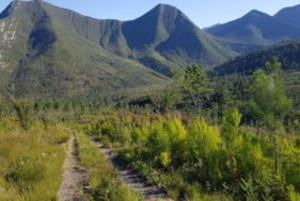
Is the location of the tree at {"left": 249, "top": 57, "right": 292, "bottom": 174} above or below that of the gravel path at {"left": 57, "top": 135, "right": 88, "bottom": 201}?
above

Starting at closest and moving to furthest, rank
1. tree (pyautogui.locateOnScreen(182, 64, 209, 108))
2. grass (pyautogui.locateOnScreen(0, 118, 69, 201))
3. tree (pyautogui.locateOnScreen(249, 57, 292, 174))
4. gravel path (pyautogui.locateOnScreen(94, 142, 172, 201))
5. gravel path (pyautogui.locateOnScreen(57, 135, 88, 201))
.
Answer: grass (pyautogui.locateOnScreen(0, 118, 69, 201)) → gravel path (pyautogui.locateOnScreen(57, 135, 88, 201)) → gravel path (pyautogui.locateOnScreen(94, 142, 172, 201)) → tree (pyautogui.locateOnScreen(249, 57, 292, 174)) → tree (pyautogui.locateOnScreen(182, 64, 209, 108))

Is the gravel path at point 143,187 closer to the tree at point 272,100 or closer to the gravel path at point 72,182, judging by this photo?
the gravel path at point 72,182

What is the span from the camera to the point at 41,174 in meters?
14.7

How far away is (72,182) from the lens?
15594 mm

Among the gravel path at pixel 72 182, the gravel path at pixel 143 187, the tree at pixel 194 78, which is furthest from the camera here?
the tree at pixel 194 78

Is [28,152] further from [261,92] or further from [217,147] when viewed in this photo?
[261,92]

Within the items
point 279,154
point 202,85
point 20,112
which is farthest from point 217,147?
point 202,85

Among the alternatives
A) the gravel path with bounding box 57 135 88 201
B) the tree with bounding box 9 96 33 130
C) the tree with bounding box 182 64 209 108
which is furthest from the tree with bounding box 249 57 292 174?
the tree with bounding box 182 64 209 108

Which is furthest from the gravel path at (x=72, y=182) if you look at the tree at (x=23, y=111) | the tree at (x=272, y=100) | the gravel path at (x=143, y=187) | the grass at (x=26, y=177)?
the tree at (x=23, y=111)

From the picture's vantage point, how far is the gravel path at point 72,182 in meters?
13.0

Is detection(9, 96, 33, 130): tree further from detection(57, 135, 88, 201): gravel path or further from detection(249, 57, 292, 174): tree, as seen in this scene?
detection(249, 57, 292, 174): tree

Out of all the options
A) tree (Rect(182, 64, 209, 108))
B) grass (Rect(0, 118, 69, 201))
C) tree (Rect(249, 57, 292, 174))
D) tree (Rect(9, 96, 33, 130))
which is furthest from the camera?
tree (Rect(182, 64, 209, 108))

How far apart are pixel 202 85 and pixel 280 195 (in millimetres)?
54445

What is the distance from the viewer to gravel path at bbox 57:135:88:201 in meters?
13.0
